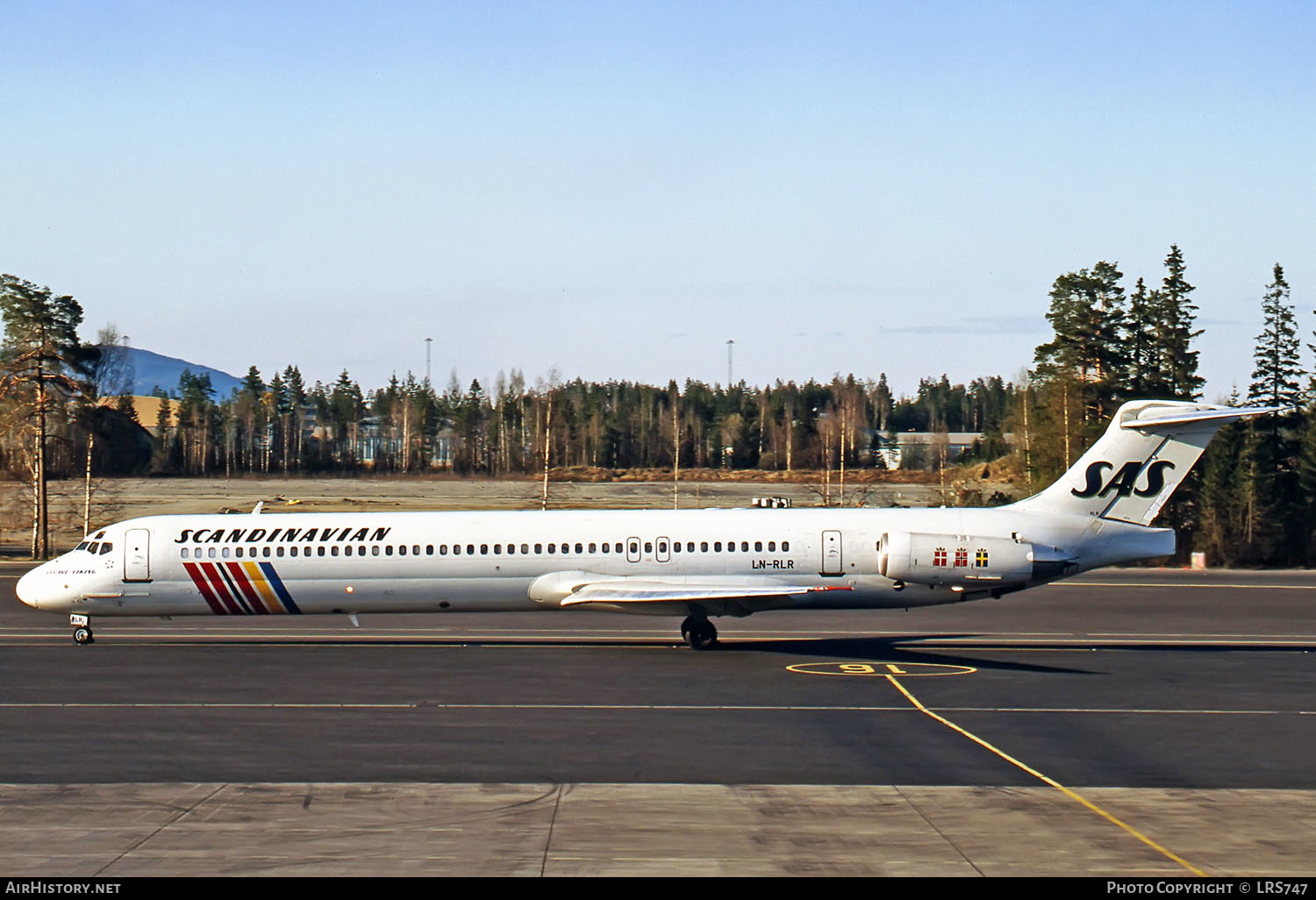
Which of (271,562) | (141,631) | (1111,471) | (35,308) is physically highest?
(35,308)

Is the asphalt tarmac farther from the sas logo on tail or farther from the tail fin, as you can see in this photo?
the sas logo on tail

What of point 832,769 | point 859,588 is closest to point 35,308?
point 859,588

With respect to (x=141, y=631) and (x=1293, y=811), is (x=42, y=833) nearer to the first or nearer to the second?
(x=1293, y=811)

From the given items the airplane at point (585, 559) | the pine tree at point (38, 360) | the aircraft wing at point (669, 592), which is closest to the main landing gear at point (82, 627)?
the airplane at point (585, 559)

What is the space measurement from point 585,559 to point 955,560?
9095 mm

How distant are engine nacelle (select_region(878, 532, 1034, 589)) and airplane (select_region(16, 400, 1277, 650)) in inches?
6.3

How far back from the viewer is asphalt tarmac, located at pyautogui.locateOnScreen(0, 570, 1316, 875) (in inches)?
541

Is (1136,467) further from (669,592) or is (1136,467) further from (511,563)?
(511,563)

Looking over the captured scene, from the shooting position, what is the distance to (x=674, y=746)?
19859 mm

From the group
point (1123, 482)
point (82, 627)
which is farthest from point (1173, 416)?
point (82, 627)

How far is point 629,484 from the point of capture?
118688 millimetres

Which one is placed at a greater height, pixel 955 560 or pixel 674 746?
pixel 955 560

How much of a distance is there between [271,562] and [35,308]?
3956cm

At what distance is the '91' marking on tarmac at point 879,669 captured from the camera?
1101 inches
